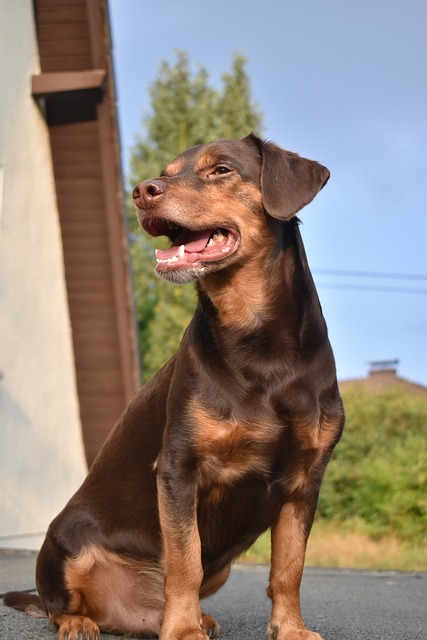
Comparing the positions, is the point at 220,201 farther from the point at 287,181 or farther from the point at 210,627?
the point at 210,627

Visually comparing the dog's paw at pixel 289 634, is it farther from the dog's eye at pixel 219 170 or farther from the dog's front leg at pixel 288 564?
the dog's eye at pixel 219 170

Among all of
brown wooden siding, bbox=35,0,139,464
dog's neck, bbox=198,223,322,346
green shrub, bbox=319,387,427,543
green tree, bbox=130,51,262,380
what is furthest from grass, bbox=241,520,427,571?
green tree, bbox=130,51,262,380

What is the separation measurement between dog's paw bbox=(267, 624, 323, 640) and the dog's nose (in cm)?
186

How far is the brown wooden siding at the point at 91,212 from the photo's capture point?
1009 cm

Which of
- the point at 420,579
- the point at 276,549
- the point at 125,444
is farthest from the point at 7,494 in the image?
the point at 276,549

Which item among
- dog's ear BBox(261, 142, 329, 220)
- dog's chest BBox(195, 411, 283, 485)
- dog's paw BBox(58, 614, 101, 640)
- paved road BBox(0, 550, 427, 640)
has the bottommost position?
paved road BBox(0, 550, 427, 640)

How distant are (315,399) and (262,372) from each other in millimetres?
245

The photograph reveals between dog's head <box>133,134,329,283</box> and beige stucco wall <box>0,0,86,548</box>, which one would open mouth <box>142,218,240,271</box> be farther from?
beige stucco wall <box>0,0,86,548</box>

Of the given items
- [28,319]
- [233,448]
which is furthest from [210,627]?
[28,319]

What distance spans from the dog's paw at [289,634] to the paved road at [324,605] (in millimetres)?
301

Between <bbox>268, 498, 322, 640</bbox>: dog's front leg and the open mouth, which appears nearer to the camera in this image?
<bbox>268, 498, 322, 640</bbox>: dog's front leg

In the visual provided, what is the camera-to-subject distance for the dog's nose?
3902mm

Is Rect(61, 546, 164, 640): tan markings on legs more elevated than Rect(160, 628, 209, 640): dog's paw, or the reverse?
Rect(160, 628, 209, 640): dog's paw

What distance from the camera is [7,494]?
29.6 ft
